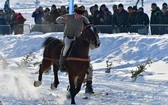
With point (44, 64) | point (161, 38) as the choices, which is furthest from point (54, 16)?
point (44, 64)

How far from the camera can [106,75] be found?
707 inches

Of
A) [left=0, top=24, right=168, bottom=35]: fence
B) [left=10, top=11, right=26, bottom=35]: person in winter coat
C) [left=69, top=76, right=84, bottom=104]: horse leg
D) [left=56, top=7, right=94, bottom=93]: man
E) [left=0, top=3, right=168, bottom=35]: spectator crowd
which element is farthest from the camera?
[left=10, top=11, right=26, bottom=35]: person in winter coat

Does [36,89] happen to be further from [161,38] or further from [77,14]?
[161,38]

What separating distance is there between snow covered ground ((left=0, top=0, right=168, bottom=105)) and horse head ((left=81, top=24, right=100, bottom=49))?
1.38 m

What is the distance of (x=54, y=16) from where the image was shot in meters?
24.0

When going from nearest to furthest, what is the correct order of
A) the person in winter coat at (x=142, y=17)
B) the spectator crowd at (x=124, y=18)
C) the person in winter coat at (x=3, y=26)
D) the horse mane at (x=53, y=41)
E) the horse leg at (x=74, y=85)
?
the horse leg at (x=74, y=85)
the horse mane at (x=53, y=41)
the spectator crowd at (x=124, y=18)
the person in winter coat at (x=142, y=17)
the person in winter coat at (x=3, y=26)

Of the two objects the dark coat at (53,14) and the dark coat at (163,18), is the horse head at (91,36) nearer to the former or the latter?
the dark coat at (163,18)

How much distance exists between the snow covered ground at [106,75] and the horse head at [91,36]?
54.4 inches

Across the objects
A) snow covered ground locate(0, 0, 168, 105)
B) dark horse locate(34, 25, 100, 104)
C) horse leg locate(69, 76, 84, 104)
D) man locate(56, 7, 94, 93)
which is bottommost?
snow covered ground locate(0, 0, 168, 105)

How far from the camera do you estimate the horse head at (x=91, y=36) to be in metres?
12.7

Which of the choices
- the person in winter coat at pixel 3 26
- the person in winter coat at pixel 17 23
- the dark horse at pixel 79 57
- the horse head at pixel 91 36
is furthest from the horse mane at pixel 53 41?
the person in winter coat at pixel 3 26

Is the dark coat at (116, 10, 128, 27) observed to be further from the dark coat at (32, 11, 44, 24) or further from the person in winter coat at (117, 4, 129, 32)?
the dark coat at (32, 11, 44, 24)

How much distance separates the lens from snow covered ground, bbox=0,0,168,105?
13.1 meters

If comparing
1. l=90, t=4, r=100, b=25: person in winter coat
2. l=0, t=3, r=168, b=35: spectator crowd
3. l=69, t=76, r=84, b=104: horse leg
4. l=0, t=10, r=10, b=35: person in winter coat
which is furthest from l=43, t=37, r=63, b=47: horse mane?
l=0, t=10, r=10, b=35: person in winter coat
